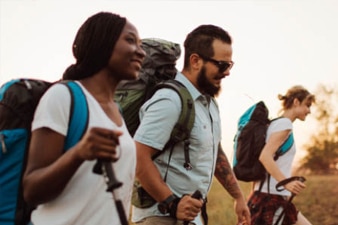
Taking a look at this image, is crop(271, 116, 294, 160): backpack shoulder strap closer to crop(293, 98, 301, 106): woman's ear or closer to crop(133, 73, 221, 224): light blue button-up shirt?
crop(293, 98, 301, 106): woman's ear

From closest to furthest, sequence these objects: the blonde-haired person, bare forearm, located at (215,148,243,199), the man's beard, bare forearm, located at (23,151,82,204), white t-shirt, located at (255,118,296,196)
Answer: bare forearm, located at (23,151,82,204) < the man's beard < bare forearm, located at (215,148,243,199) < the blonde-haired person < white t-shirt, located at (255,118,296,196)

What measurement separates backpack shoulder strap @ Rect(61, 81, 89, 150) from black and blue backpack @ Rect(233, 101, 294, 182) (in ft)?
15.6

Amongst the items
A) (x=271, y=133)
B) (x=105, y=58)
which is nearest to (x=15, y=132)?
(x=105, y=58)

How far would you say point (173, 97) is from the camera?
4.62 meters

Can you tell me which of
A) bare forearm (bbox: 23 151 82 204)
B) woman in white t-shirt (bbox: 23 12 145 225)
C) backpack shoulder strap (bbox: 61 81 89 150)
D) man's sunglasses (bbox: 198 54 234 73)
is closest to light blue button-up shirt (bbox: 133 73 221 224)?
man's sunglasses (bbox: 198 54 234 73)

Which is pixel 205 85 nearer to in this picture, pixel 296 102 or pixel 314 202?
pixel 296 102

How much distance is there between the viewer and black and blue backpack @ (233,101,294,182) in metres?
7.70

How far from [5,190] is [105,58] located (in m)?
0.65

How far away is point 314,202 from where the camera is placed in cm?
1861

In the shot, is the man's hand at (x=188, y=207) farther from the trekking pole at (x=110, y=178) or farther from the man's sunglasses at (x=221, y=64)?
the trekking pole at (x=110, y=178)

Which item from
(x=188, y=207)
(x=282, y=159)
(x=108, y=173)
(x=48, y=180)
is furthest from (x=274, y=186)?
(x=108, y=173)

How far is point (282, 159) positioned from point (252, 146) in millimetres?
311

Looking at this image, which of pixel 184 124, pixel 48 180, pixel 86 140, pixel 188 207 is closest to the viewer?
pixel 86 140

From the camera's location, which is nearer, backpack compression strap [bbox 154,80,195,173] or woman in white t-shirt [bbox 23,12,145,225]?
woman in white t-shirt [bbox 23,12,145,225]
